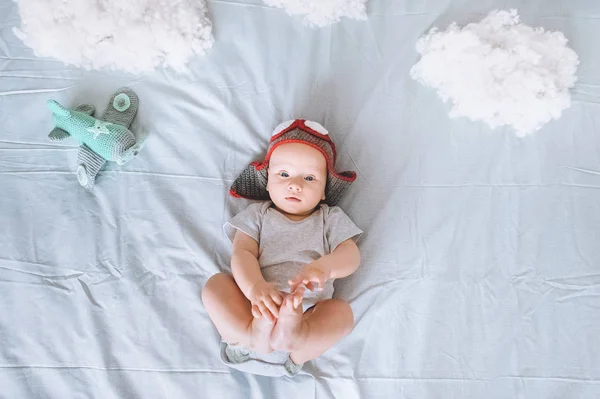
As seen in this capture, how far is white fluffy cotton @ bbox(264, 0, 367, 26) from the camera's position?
4.48 feet

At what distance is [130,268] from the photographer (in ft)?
3.90

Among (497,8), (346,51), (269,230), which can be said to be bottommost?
(269,230)

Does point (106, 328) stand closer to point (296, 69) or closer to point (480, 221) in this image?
point (296, 69)

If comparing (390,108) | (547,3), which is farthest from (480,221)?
(547,3)

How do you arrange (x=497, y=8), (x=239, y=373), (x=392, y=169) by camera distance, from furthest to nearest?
(x=497, y=8) → (x=392, y=169) → (x=239, y=373)

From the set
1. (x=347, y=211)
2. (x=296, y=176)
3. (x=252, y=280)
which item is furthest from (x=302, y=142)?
(x=252, y=280)

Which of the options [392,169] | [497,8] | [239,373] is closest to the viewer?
[239,373]

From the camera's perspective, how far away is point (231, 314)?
1.06 m

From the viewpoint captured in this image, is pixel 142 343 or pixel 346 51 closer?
pixel 142 343

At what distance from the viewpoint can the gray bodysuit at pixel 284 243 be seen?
111 cm

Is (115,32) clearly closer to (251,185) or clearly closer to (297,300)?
(251,185)

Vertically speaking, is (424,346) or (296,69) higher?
(296,69)

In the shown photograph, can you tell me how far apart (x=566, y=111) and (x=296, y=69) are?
0.66m

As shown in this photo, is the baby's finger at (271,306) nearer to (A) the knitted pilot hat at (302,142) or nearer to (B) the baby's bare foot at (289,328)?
(B) the baby's bare foot at (289,328)
